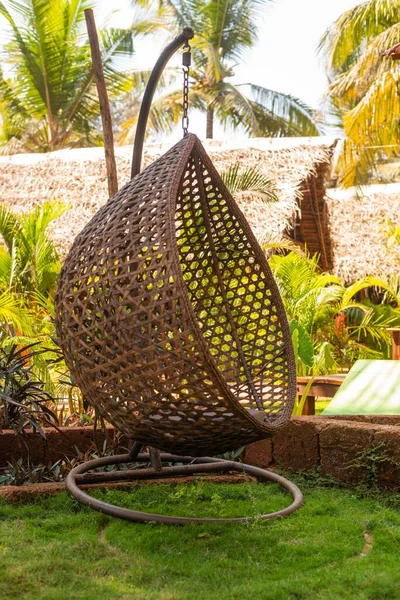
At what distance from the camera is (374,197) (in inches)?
482

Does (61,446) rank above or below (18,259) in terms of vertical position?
below

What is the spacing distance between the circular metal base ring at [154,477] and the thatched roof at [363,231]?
770cm

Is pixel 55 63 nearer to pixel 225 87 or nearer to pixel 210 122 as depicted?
pixel 225 87

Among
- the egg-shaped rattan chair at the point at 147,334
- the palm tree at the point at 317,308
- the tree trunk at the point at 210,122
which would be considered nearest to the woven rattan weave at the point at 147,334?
the egg-shaped rattan chair at the point at 147,334

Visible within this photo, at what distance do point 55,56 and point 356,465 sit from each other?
53.5ft

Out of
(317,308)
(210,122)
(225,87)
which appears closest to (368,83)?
(317,308)

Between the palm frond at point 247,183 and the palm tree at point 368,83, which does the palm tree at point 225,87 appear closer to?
the palm tree at point 368,83

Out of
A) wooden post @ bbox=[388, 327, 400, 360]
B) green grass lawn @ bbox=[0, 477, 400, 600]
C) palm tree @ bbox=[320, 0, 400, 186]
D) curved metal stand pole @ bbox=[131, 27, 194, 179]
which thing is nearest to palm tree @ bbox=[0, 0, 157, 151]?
palm tree @ bbox=[320, 0, 400, 186]

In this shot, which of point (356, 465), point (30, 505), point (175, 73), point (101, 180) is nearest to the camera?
point (30, 505)

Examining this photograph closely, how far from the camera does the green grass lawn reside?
2342mm

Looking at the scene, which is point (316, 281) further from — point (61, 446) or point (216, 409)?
point (216, 409)

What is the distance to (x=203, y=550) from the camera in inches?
109

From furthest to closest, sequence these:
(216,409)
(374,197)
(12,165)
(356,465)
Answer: (374,197)
(12,165)
(356,465)
(216,409)

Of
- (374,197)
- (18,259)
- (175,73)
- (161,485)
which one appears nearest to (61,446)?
(161,485)
